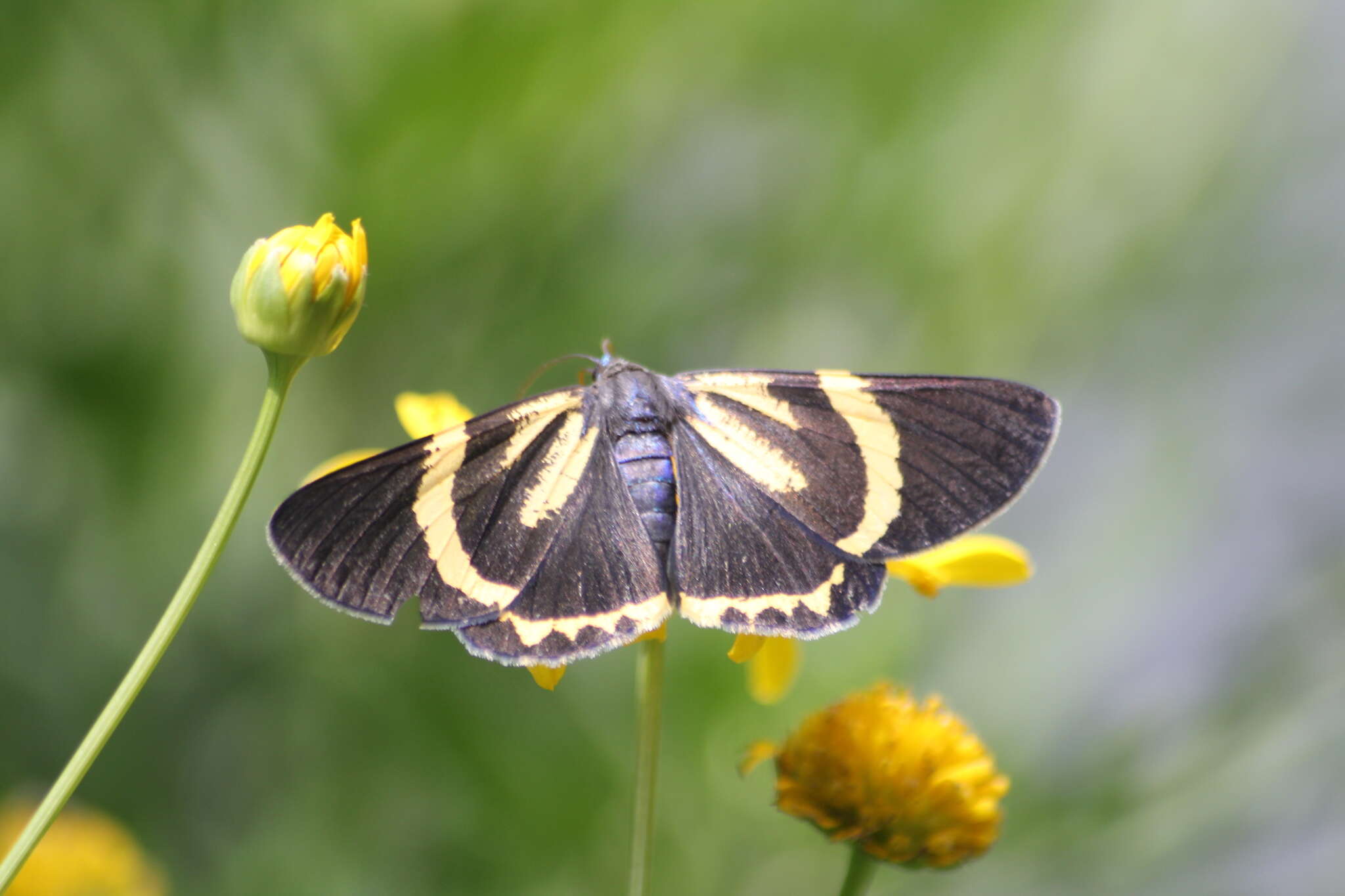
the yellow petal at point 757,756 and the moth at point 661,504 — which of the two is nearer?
the moth at point 661,504

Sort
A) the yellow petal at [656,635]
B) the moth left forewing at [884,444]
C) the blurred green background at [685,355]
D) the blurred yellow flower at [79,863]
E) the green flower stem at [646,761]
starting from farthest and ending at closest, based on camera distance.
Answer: the blurred green background at [685,355]
the blurred yellow flower at [79,863]
the moth left forewing at [884,444]
the yellow petal at [656,635]
the green flower stem at [646,761]

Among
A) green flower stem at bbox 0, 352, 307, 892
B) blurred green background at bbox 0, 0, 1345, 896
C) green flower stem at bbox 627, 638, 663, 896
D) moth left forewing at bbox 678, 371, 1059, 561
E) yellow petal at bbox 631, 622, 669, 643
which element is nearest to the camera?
green flower stem at bbox 0, 352, 307, 892

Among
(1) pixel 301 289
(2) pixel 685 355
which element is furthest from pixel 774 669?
(2) pixel 685 355

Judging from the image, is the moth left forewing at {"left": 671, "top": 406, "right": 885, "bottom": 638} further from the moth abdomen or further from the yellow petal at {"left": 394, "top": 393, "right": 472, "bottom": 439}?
the yellow petal at {"left": 394, "top": 393, "right": 472, "bottom": 439}

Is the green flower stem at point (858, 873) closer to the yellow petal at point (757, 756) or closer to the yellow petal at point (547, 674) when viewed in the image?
the yellow petal at point (757, 756)

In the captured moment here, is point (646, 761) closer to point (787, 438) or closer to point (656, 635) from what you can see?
point (656, 635)

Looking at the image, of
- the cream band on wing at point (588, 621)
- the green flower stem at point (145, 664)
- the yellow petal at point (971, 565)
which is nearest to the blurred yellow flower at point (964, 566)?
the yellow petal at point (971, 565)

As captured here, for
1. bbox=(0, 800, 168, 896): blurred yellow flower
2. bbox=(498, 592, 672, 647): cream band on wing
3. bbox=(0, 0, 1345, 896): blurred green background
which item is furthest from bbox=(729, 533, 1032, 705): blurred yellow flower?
bbox=(0, 0, 1345, 896): blurred green background
